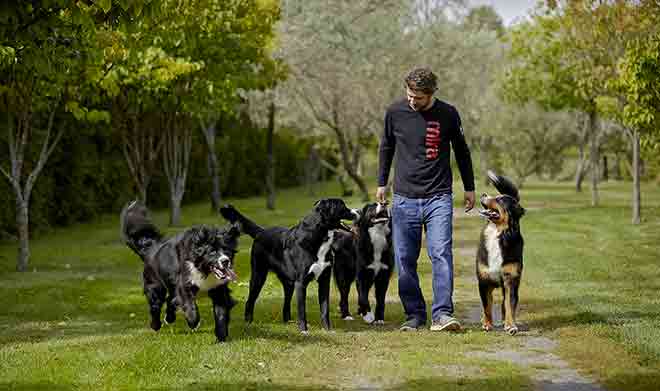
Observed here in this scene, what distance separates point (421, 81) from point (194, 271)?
2675 millimetres

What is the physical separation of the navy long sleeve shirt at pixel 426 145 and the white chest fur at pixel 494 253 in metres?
0.55

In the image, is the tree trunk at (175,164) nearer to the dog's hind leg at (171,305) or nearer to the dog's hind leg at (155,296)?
the dog's hind leg at (171,305)

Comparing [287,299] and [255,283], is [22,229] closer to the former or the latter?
[255,283]

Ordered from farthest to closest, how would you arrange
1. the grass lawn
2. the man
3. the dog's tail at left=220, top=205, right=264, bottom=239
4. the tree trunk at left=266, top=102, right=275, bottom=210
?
1. the tree trunk at left=266, top=102, right=275, bottom=210
2. the dog's tail at left=220, top=205, right=264, bottom=239
3. the man
4. the grass lawn

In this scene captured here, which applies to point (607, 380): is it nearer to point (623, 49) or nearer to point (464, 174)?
point (464, 174)

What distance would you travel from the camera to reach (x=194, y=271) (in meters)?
7.91

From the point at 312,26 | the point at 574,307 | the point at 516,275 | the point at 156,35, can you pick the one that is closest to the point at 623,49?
the point at 312,26

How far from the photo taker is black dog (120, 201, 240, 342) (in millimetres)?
7840

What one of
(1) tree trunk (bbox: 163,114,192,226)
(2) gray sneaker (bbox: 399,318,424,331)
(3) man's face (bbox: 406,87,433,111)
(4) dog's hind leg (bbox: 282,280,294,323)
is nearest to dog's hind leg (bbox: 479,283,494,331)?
(2) gray sneaker (bbox: 399,318,424,331)

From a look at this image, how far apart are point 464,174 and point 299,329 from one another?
2178mm

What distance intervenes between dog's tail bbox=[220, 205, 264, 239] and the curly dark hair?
6.96ft

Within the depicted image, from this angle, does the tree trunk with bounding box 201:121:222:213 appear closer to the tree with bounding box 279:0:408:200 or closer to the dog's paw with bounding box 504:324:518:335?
the tree with bounding box 279:0:408:200

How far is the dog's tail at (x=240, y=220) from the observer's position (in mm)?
9047

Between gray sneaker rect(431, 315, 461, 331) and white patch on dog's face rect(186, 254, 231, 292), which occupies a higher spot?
white patch on dog's face rect(186, 254, 231, 292)
